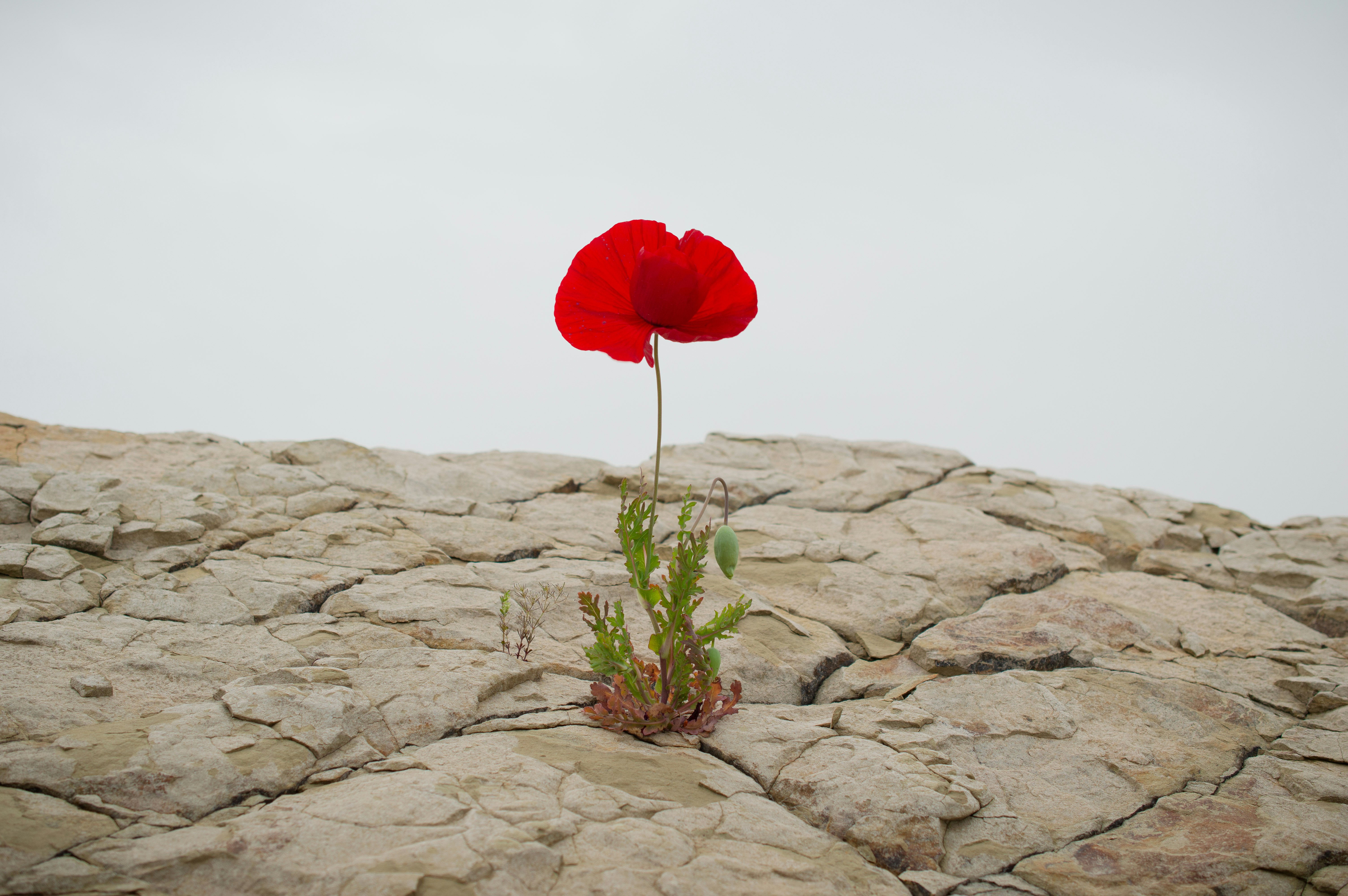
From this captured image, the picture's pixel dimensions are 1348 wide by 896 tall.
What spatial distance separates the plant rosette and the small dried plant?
0.38 metres

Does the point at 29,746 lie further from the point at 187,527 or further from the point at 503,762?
the point at 187,527

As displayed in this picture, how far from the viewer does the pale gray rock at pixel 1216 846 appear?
160 cm

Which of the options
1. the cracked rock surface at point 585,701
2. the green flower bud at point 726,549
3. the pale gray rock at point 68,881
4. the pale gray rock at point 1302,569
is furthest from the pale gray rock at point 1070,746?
the pale gray rock at point 68,881

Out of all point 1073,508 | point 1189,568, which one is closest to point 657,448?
point 1189,568

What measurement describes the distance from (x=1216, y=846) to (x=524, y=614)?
6.04 feet

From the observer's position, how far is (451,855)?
1.38 m

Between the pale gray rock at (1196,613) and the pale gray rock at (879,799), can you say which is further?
the pale gray rock at (1196,613)

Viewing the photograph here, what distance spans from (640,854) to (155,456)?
3460 millimetres

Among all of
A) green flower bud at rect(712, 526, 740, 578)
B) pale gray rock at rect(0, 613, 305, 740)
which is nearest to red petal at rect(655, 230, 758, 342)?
green flower bud at rect(712, 526, 740, 578)

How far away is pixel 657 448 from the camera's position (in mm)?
1913

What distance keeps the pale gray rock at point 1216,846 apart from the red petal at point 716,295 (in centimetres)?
129

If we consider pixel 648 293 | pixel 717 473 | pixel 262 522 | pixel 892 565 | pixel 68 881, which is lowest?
pixel 68 881

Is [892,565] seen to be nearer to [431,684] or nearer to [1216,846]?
[1216,846]

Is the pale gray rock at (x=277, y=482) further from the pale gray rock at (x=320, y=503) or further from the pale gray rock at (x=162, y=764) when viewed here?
the pale gray rock at (x=162, y=764)
